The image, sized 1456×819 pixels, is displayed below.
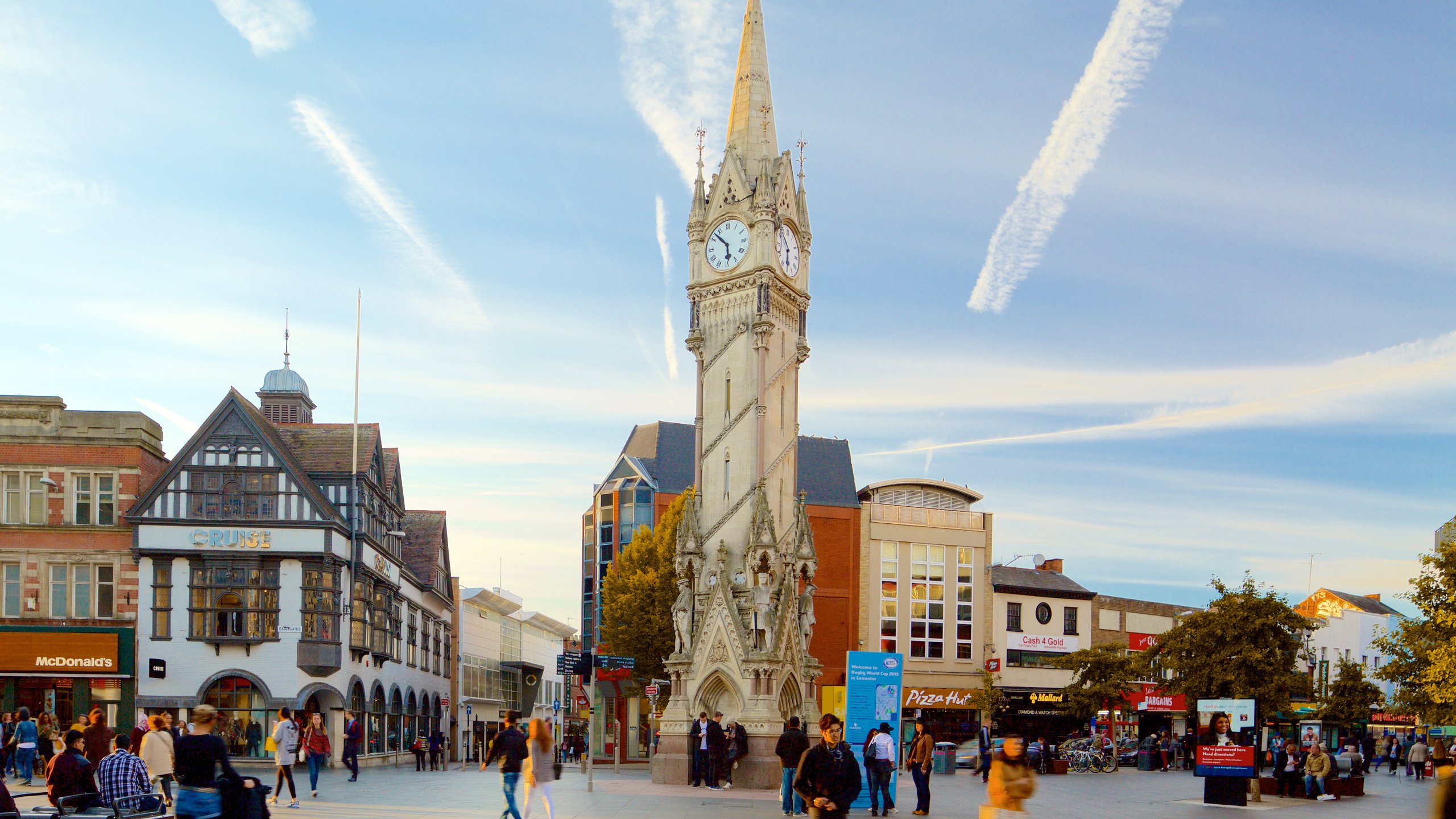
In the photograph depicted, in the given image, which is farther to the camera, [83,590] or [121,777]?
[83,590]

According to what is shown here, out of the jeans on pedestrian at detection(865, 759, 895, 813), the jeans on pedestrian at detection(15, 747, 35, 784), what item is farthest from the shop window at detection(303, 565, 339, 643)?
the jeans on pedestrian at detection(865, 759, 895, 813)

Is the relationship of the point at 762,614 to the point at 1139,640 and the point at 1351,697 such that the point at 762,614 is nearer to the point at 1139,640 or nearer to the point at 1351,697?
the point at 1351,697

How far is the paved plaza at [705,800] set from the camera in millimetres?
23125

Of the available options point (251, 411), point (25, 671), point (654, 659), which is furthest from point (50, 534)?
point (654, 659)

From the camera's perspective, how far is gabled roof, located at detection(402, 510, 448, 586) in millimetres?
63656

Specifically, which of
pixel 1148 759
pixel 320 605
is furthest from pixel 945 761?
pixel 320 605

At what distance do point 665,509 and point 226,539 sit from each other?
28132mm

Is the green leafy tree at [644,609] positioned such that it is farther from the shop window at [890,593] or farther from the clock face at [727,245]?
the shop window at [890,593]

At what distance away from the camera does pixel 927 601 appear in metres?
69.1

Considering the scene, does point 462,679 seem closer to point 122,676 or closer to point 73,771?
point 122,676

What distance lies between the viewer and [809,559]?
33938 mm

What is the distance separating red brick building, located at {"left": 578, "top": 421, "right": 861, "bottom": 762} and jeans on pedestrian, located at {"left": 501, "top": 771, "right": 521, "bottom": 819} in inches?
1801

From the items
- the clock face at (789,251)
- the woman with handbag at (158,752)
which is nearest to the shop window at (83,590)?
the clock face at (789,251)

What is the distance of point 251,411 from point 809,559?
2279 centimetres
